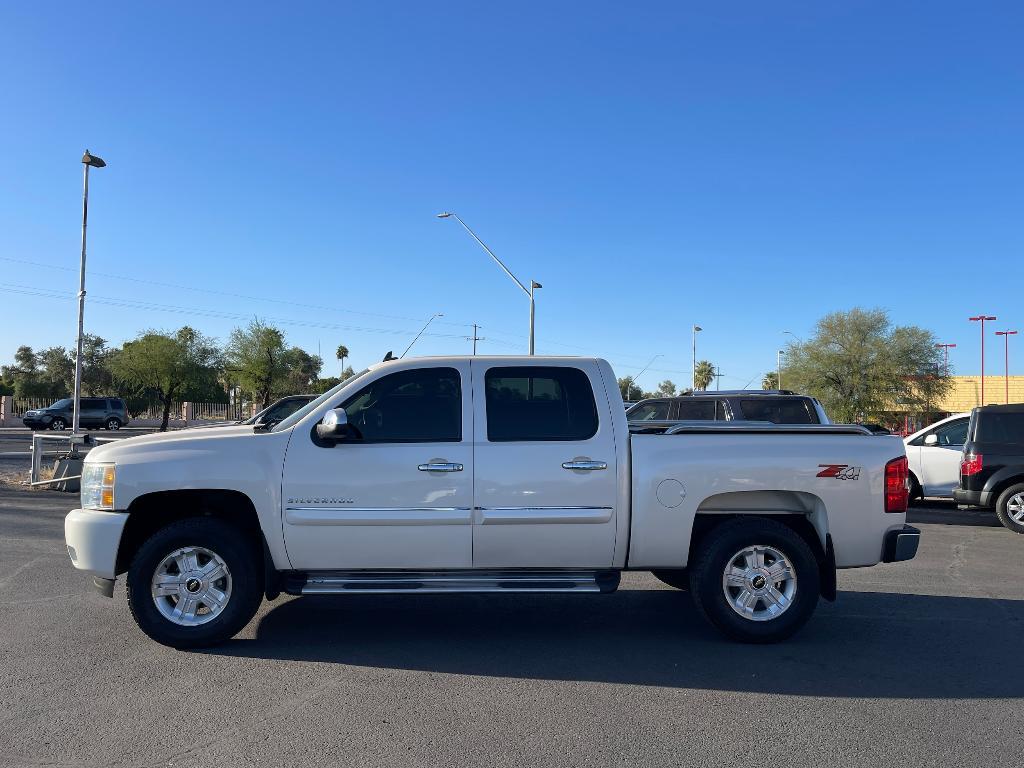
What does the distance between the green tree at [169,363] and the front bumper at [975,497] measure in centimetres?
4256

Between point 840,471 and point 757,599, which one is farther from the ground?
point 840,471

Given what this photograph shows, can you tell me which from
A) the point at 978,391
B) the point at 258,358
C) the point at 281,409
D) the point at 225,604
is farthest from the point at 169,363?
the point at 978,391

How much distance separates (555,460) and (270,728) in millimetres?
2474

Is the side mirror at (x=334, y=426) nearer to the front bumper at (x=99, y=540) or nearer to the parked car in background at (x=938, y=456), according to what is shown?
the front bumper at (x=99, y=540)

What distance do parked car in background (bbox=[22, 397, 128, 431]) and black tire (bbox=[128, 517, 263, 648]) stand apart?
138ft

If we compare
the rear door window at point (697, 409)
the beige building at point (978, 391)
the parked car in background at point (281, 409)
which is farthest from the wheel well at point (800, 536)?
the beige building at point (978, 391)

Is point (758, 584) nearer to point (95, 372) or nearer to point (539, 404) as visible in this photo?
point (539, 404)

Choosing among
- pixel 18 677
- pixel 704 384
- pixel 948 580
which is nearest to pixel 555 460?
pixel 18 677

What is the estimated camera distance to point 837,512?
19.6ft

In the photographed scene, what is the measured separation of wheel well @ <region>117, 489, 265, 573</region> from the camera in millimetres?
5840

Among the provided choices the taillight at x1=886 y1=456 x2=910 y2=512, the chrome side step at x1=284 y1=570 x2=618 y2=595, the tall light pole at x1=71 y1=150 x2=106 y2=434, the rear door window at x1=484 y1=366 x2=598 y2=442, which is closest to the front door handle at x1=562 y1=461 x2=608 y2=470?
the rear door window at x1=484 y1=366 x2=598 y2=442

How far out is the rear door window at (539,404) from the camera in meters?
5.92

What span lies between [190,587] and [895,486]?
198 inches

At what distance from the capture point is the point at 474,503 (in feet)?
18.8
